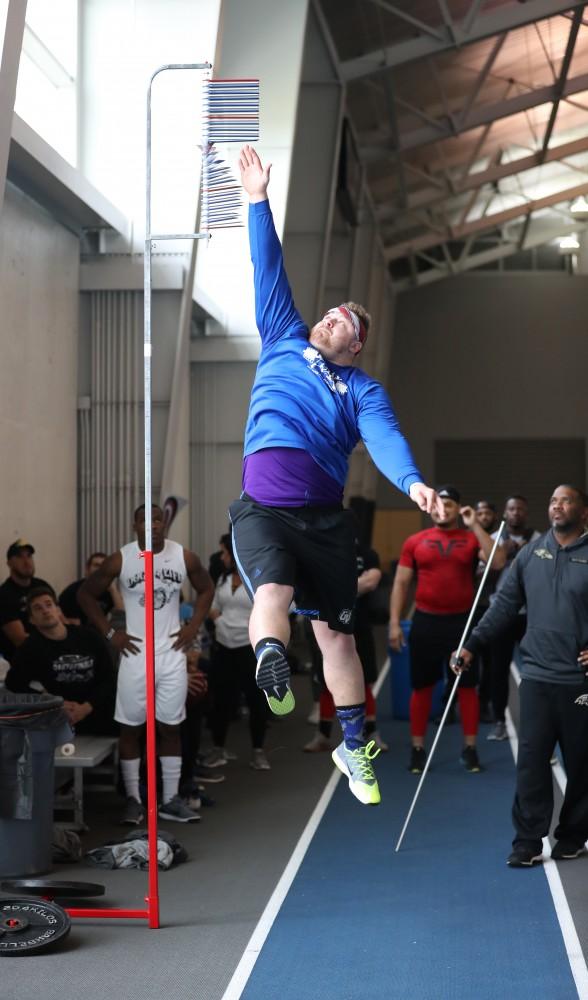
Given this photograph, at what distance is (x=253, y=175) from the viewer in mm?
3939

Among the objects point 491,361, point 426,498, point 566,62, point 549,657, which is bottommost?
point 549,657

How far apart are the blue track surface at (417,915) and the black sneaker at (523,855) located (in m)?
0.05

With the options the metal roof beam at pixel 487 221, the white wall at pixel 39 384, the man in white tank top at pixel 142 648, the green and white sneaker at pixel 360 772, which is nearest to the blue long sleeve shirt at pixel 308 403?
the green and white sneaker at pixel 360 772

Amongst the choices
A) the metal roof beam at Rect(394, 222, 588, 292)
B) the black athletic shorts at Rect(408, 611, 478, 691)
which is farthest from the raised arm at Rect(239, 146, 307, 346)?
the metal roof beam at Rect(394, 222, 588, 292)

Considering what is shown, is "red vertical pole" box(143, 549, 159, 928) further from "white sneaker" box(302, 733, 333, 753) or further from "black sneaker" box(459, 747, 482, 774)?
"white sneaker" box(302, 733, 333, 753)

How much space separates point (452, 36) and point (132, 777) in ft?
35.2

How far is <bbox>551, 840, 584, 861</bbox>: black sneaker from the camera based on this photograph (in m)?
6.66

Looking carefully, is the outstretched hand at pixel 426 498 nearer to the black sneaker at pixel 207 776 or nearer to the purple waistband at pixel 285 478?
the purple waistband at pixel 285 478

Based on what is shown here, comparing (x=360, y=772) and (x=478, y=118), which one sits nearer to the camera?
(x=360, y=772)

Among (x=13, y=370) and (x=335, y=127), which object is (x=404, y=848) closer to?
(x=13, y=370)

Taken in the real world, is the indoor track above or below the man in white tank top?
below

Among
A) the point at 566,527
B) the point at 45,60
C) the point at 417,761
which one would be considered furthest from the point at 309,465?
the point at 45,60

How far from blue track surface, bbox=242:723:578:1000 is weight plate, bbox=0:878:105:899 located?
0.90 m

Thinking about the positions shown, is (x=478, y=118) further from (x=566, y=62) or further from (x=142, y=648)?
(x=142, y=648)
